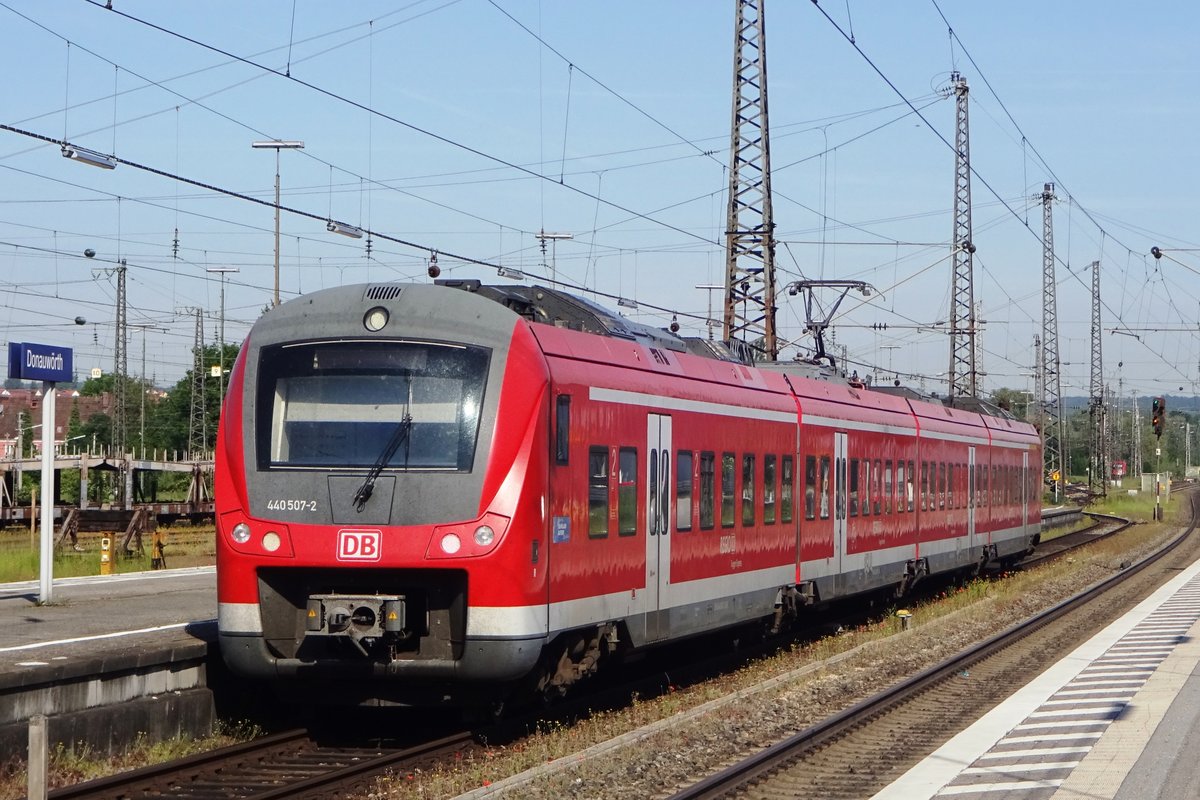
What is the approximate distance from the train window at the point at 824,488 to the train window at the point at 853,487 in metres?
1.25

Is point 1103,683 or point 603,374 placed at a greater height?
point 603,374

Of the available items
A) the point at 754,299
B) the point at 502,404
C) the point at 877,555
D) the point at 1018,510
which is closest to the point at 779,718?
the point at 502,404

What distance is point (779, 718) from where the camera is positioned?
1390 centimetres

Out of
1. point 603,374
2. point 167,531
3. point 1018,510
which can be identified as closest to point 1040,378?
point 1018,510

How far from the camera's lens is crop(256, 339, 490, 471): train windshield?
1152cm

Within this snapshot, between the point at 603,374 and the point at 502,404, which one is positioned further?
the point at 603,374

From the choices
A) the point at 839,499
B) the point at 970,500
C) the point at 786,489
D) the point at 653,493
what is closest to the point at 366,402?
the point at 653,493

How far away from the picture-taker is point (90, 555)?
95.4 ft

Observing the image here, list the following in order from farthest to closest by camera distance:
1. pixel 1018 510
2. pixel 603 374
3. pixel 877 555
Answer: pixel 1018 510
pixel 877 555
pixel 603 374

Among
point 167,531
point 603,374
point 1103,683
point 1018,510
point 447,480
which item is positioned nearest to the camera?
point 447,480

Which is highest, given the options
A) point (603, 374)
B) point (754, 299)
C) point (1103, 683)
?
point (754, 299)

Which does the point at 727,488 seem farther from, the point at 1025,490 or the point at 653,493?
the point at 1025,490

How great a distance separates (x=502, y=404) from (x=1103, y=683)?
847 centimetres

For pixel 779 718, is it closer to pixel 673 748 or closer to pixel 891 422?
pixel 673 748
